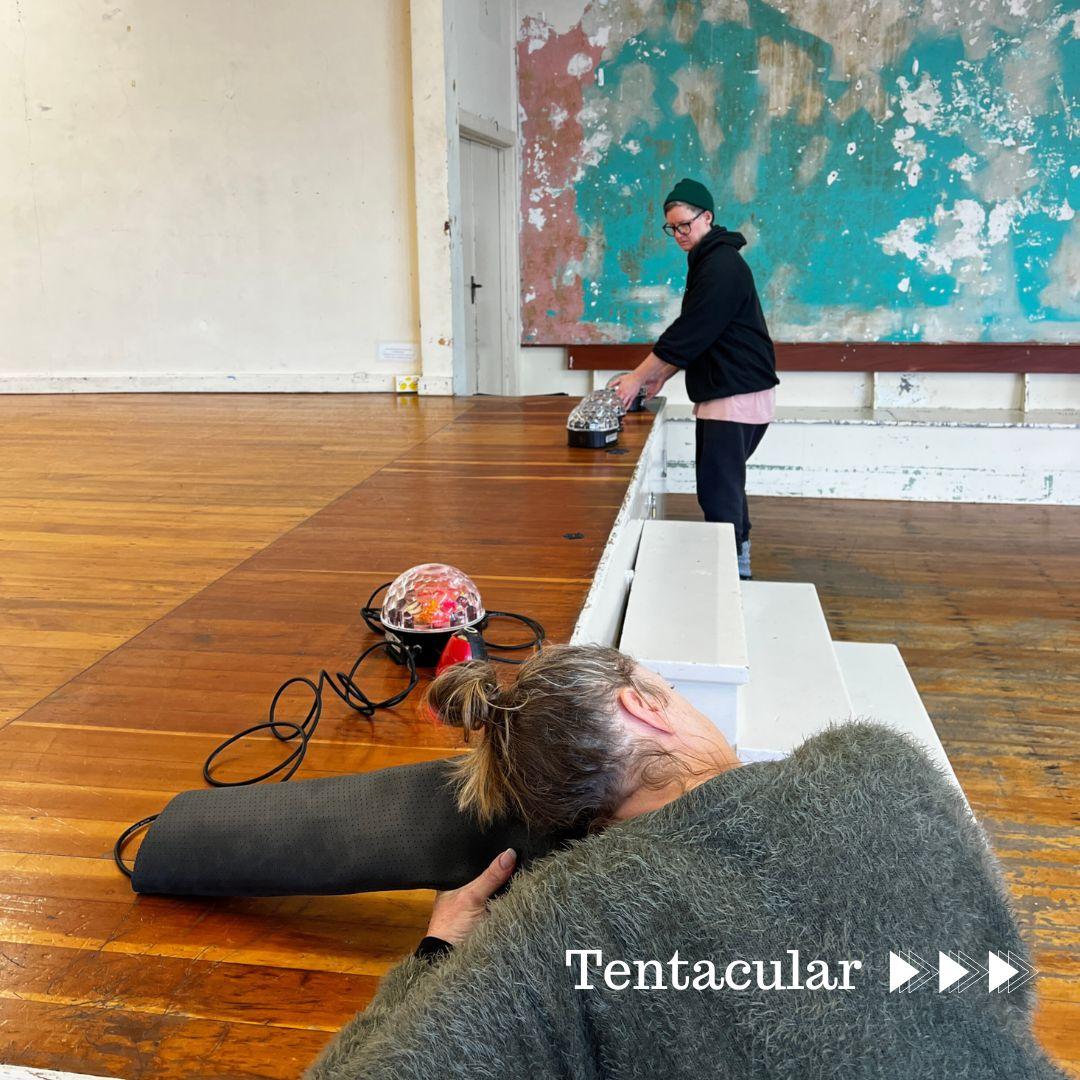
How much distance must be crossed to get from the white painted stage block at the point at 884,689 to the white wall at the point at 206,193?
11.4 feet

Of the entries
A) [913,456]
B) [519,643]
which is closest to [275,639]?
[519,643]

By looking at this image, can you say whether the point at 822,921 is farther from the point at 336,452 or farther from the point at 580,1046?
the point at 336,452

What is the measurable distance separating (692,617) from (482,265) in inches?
178

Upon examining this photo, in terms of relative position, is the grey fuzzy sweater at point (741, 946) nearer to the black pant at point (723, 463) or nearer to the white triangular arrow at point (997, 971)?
the white triangular arrow at point (997, 971)

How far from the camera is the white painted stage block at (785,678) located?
6.79ft

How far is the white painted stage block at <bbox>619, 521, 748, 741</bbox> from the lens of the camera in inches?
78.5

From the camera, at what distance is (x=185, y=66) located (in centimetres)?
553

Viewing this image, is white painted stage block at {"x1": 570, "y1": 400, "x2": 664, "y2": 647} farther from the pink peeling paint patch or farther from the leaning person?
the pink peeling paint patch

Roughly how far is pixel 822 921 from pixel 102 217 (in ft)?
19.8

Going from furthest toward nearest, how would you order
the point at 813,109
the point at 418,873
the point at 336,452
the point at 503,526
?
the point at 813,109 < the point at 336,452 < the point at 503,526 < the point at 418,873

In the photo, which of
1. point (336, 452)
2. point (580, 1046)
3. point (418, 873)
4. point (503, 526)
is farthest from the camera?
point (336, 452)

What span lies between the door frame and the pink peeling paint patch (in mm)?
71

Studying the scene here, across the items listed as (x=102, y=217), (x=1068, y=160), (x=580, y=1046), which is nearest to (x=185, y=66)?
(x=102, y=217)

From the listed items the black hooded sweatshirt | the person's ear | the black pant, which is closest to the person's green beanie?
the black hooded sweatshirt
